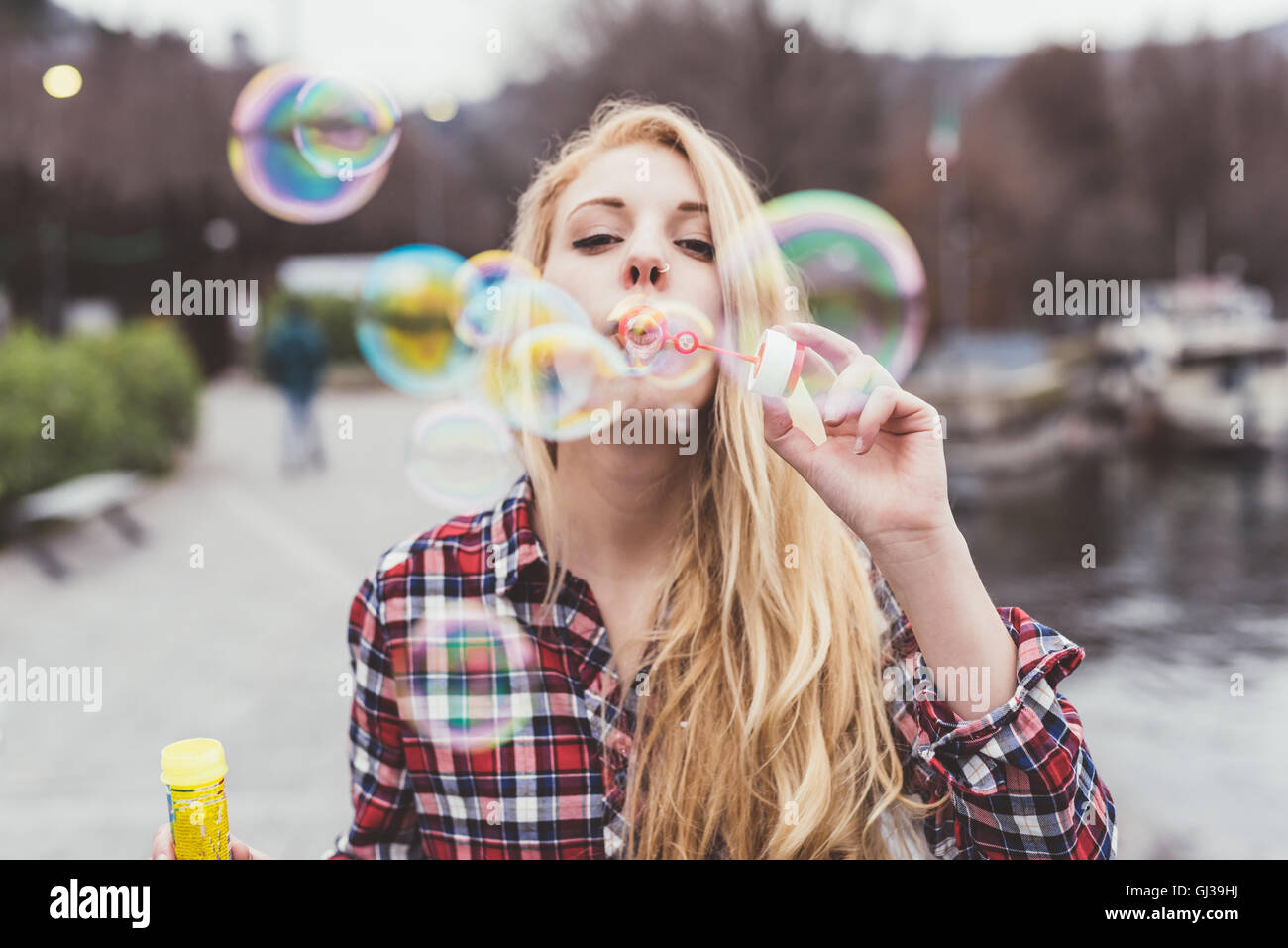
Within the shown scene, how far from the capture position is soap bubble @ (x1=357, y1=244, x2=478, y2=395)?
346 cm

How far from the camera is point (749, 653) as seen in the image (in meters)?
1.60

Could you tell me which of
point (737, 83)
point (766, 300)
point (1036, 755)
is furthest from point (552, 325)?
point (737, 83)

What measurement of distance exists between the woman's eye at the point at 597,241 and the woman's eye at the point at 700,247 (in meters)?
0.09

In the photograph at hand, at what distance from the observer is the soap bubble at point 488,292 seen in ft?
5.90

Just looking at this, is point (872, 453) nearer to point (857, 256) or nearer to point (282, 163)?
point (857, 256)

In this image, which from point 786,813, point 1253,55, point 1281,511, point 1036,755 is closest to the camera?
point 1036,755

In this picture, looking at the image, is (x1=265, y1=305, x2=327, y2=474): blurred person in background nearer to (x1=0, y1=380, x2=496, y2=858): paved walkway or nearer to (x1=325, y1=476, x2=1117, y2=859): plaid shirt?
(x1=0, y1=380, x2=496, y2=858): paved walkway

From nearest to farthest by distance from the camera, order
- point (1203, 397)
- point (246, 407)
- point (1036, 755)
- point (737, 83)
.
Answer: point (1036, 755) < point (737, 83) < point (1203, 397) < point (246, 407)

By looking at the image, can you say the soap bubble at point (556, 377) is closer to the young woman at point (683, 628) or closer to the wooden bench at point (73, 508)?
the young woman at point (683, 628)

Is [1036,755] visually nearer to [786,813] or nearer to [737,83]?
[786,813]

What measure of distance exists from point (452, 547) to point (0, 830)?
2.94 metres

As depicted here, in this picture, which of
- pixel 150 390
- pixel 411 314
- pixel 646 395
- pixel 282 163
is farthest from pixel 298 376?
pixel 646 395

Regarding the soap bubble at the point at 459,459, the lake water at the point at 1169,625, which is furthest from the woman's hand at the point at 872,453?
the lake water at the point at 1169,625

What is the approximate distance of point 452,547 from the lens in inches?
64.8
